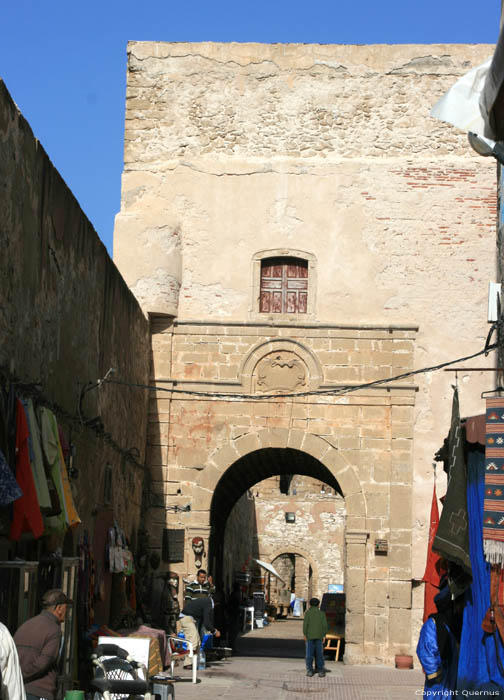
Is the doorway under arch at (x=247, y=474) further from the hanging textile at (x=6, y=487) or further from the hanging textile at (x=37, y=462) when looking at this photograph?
the hanging textile at (x=6, y=487)

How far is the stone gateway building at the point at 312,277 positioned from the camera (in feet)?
49.6

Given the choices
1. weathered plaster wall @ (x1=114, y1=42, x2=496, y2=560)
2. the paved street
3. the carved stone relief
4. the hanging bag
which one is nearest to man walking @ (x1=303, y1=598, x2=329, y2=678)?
the paved street

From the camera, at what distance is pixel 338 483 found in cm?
1527

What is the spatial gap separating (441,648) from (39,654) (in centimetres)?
314

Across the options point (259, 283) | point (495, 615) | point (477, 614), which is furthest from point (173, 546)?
point (495, 615)

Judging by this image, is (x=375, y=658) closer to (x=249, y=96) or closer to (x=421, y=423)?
(x=421, y=423)

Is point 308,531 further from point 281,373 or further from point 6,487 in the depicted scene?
point 6,487

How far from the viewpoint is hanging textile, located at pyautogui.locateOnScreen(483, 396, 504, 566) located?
24.4 feet

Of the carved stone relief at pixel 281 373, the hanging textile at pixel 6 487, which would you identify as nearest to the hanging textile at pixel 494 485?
the hanging textile at pixel 6 487

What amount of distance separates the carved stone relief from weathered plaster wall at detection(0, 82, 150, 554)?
5.78 ft

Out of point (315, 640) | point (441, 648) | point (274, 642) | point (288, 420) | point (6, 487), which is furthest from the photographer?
point (274, 642)

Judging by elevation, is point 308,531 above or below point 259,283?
below

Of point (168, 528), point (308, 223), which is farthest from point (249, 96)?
point (168, 528)

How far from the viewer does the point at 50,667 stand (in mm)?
6172
